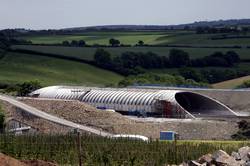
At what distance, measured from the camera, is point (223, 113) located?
9762 cm

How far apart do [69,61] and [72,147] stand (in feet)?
302

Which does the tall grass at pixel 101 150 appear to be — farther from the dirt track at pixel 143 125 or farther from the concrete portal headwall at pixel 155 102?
the concrete portal headwall at pixel 155 102

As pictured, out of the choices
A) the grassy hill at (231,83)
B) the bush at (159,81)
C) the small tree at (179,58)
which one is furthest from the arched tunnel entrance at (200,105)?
the small tree at (179,58)

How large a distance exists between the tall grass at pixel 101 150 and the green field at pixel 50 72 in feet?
228

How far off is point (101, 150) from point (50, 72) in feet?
285

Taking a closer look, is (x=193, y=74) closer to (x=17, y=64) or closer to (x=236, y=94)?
(x=17, y=64)

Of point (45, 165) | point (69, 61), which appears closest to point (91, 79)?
point (69, 61)

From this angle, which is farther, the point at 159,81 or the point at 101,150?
the point at 159,81

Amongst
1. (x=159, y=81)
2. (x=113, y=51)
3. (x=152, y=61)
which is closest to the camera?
(x=159, y=81)

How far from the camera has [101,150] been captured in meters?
60.2

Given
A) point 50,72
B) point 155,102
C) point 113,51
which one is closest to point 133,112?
point 155,102

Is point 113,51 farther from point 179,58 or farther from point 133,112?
point 133,112

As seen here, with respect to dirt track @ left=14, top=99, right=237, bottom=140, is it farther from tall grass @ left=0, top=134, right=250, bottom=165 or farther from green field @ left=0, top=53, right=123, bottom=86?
green field @ left=0, top=53, right=123, bottom=86

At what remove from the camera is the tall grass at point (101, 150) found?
5762 cm
